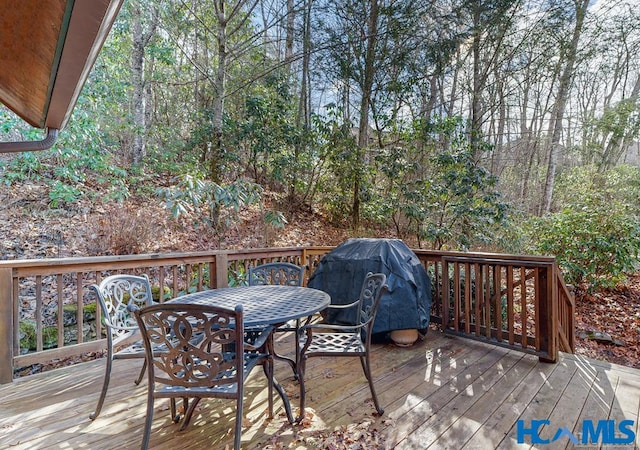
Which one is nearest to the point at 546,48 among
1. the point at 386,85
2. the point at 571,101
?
the point at 386,85

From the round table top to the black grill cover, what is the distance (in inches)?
42.1

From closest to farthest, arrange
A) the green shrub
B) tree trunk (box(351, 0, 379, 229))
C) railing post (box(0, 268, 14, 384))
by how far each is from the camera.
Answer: railing post (box(0, 268, 14, 384)), the green shrub, tree trunk (box(351, 0, 379, 229))

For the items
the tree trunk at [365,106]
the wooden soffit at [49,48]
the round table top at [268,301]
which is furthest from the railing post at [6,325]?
the tree trunk at [365,106]

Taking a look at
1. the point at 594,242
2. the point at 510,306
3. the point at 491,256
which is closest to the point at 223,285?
the point at 491,256

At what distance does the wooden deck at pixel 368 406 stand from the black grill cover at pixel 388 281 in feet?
1.42

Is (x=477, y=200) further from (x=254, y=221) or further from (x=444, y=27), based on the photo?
(x=254, y=221)

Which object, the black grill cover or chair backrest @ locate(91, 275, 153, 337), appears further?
the black grill cover

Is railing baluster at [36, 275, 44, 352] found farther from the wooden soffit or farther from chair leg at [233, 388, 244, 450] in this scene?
chair leg at [233, 388, 244, 450]

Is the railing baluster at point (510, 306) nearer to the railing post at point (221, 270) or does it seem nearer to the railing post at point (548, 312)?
the railing post at point (548, 312)

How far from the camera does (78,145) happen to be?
17.4 ft

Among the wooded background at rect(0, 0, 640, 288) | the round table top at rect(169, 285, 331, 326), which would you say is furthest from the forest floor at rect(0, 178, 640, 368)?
the round table top at rect(169, 285, 331, 326)

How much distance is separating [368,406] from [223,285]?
217cm

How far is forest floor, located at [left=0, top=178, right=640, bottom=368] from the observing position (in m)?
4.82

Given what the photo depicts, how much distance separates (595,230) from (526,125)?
276 inches
